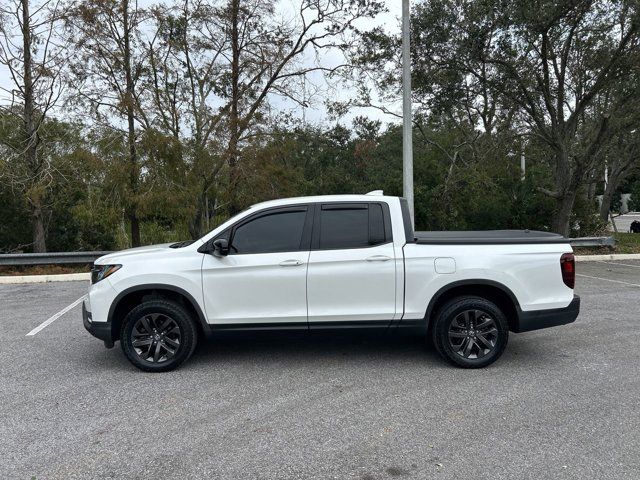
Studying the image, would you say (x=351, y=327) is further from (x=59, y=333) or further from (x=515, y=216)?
(x=515, y=216)

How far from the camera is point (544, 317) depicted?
480 centimetres

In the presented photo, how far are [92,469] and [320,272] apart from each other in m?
2.51

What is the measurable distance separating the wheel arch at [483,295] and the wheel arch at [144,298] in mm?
2369

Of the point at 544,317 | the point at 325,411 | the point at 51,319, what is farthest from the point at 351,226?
the point at 51,319

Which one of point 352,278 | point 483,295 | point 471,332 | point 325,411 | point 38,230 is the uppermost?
point 38,230

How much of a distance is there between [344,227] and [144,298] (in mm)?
2243

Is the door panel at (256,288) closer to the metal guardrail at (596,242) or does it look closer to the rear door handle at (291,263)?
the rear door handle at (291,263)

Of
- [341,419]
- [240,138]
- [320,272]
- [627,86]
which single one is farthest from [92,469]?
[627,86]

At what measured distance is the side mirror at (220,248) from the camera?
469 cm

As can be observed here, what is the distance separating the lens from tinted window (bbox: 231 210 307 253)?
15.9 ft

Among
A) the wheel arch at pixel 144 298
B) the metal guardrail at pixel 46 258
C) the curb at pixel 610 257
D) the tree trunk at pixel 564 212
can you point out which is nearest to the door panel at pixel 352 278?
the wheel arch at pixel 144 298

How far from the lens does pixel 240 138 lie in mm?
14305

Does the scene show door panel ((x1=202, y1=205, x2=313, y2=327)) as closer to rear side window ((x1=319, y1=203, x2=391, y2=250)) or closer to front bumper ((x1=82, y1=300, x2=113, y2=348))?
rear side window ((x1=319, y1=203, x2=391, y2=250))

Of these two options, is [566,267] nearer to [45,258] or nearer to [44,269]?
[45,258]
